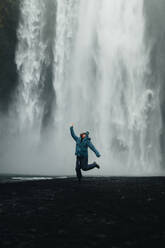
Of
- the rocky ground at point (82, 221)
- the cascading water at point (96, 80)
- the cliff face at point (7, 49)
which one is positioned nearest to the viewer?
the rocky ground at point (82, 221)

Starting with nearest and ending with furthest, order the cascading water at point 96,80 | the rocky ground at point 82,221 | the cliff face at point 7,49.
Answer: the rocky ground at point 82,221 < the cascading water at point 96,80 < the cliff face at point 7,49

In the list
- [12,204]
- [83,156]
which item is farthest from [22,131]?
[12,204]

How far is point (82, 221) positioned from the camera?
497 cm

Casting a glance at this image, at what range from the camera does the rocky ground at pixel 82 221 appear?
12.8ft

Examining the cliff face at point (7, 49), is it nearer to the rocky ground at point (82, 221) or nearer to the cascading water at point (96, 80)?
the cascading water at point (96, 80)

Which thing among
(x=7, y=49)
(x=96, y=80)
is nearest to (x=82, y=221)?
(x=96, y=80)

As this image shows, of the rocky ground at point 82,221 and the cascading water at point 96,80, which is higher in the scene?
the cascading water at point 96,80

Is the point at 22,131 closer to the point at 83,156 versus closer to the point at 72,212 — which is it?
the point at 83,156

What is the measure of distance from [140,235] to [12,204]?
126 inches

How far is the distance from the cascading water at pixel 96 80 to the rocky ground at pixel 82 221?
25899 millimetres

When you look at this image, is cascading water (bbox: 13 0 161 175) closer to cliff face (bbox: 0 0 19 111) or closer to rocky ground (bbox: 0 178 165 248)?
cliff face (bbox: 0 0 19 111)

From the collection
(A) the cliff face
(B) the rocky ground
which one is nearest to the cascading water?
(A) the cliff face

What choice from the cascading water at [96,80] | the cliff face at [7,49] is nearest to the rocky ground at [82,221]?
the cascading water at [96,80]

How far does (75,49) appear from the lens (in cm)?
3762
